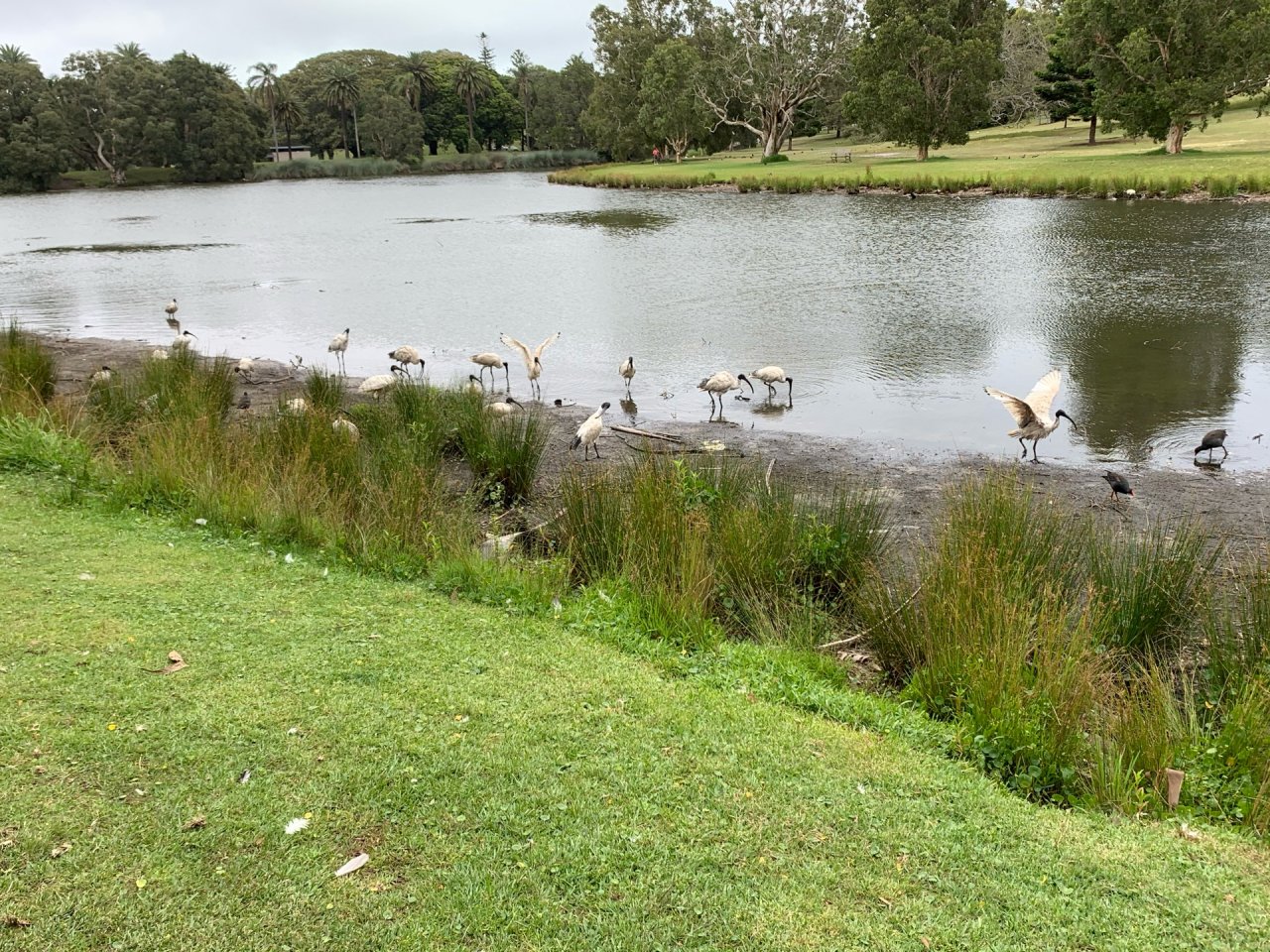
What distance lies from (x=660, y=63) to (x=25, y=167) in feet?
160

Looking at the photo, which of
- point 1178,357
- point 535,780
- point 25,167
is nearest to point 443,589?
point 535,780

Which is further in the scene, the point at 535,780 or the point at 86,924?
the point at 535,780

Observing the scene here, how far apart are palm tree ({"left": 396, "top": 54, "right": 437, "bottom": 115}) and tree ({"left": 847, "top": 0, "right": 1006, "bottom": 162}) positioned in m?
66.2

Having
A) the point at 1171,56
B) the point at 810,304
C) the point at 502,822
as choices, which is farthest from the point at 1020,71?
the point at 502,822

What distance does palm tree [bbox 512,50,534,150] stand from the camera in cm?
10541

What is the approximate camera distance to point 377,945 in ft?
8.50

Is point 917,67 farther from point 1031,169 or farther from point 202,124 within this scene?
point 202,124

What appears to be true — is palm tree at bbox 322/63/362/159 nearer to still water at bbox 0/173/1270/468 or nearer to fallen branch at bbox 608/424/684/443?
still water at bbox 0/173/1270/468

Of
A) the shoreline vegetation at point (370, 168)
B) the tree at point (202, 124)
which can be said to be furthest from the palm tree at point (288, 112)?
the tree at point (202, 124)

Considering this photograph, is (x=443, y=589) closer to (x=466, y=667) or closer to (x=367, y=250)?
(x=466, y=667)

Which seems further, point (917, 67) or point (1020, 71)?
point (1020, 71)

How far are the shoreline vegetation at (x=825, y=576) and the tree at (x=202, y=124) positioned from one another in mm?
81478

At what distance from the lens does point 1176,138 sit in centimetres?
3806

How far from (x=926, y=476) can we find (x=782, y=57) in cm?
5660
